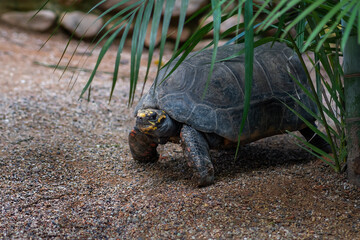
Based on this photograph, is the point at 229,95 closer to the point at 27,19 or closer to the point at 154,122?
the point at 154,122

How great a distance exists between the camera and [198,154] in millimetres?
2549

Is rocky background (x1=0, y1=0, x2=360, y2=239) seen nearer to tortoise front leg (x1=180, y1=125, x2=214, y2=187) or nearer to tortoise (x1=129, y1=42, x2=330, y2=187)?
tortoise front leg (x1=180, y1=125, x2=214, y2=187)

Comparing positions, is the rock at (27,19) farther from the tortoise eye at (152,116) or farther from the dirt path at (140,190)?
the tortoise eye at (152,116)

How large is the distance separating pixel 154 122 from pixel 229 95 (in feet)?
1.85


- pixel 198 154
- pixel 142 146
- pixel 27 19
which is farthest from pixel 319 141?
pixel 27 19

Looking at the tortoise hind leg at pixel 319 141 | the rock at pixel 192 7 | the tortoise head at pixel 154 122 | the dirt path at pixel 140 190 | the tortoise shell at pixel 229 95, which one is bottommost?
the dirt path at pixel 140 190

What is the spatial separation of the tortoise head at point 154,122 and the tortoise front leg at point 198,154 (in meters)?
0.11

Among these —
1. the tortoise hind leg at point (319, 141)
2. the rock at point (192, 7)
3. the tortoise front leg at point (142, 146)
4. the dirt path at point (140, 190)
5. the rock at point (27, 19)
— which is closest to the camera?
the dirt path at point (140, 190)

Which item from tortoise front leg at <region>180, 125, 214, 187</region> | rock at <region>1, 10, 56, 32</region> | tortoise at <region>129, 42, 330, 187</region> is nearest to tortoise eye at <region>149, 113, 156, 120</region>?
tortoise at <region>129, 42, 330, 187</region>

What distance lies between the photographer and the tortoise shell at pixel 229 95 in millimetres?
2660

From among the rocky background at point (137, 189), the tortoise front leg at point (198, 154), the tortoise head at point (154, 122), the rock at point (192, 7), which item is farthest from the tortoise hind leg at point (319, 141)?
the rock at point (192, 7)

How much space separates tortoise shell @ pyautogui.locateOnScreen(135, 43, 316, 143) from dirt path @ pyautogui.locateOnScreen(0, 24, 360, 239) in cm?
33

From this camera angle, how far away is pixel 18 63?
620 centimetres

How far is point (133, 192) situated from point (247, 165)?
0.95 m
